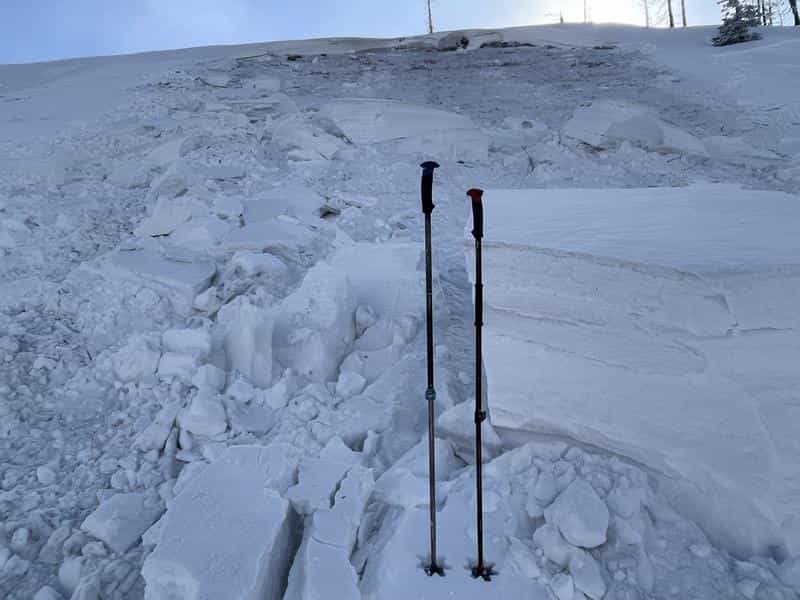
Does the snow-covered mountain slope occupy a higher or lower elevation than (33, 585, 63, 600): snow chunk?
higher

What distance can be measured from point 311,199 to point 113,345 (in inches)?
130

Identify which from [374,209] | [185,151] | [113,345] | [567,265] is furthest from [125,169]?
[567,265]

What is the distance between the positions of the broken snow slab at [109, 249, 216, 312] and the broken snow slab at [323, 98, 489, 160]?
450 cm

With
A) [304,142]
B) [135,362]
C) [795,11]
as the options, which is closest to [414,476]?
[135,362]

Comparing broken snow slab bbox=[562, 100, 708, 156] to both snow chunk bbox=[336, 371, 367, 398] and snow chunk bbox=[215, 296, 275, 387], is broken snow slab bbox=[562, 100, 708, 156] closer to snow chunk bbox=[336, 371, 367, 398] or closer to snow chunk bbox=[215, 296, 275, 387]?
snow chunk bbox=[336, 371, 367, 398]

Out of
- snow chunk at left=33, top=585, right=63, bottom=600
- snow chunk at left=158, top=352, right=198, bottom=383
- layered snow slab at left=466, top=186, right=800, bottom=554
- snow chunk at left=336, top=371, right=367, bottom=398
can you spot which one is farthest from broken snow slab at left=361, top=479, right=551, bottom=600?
snow chunk at left=158, top=352, right=198, bottom=383

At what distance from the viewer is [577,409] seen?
2875 mm

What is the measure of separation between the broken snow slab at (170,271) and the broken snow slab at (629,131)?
670cm

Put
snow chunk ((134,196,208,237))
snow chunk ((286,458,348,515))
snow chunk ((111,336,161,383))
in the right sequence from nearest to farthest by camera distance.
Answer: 1. snow chunk ((286,458,348,515))
2. snow chunk ((111,336,161,383))
3. snow chunk ((134,196,208,237))

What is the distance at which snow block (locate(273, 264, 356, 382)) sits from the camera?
4.03 metres

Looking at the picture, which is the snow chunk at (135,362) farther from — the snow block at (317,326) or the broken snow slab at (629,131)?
the broken snow slab at (629,131)

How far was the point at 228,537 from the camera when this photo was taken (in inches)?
97.8

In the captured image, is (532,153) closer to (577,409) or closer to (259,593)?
(577,409)

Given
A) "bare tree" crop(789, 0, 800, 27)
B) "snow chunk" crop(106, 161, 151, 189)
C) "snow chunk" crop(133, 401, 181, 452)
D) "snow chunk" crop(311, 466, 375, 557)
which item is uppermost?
"bare tree" crop(789, 0, 800, 27)
